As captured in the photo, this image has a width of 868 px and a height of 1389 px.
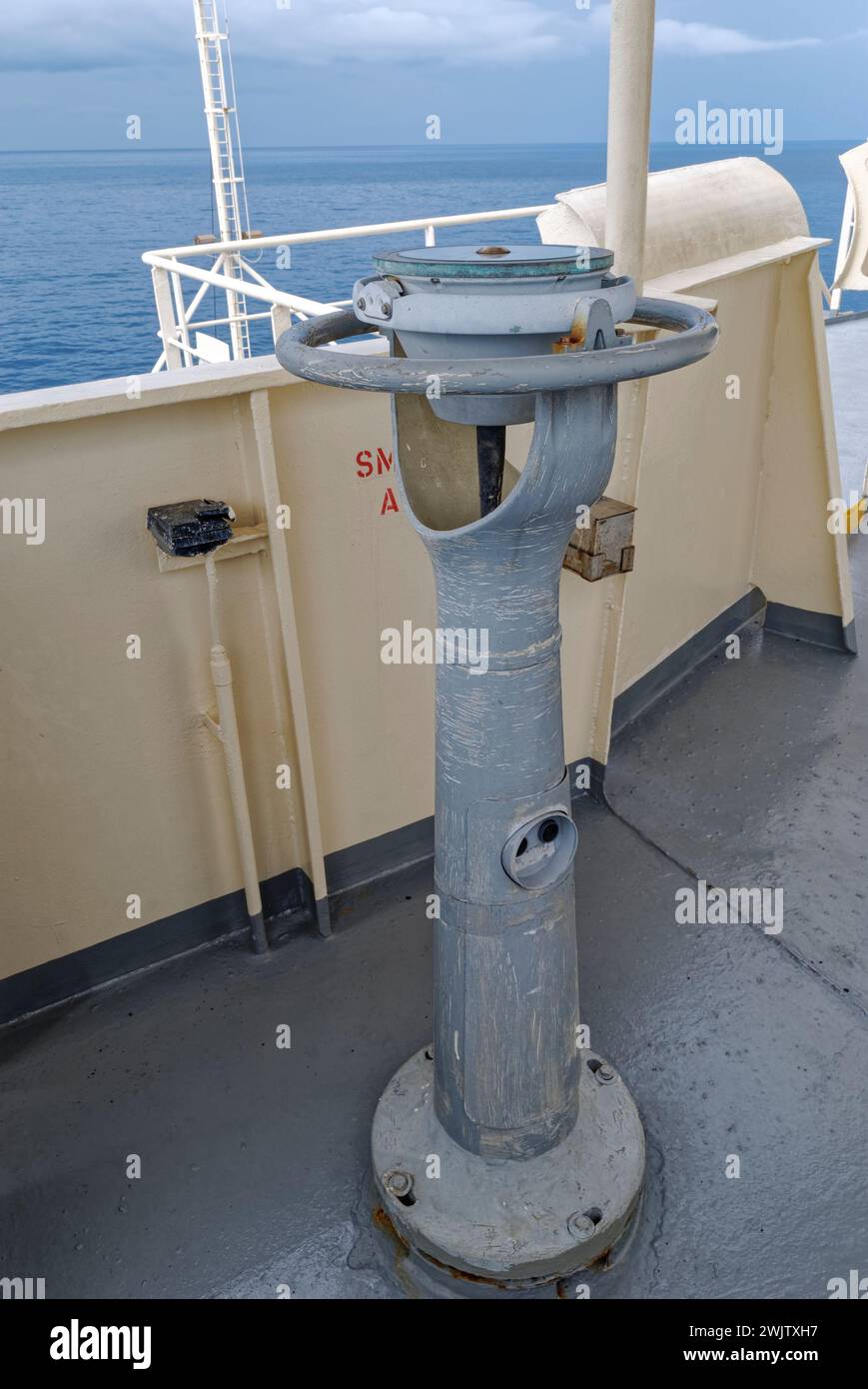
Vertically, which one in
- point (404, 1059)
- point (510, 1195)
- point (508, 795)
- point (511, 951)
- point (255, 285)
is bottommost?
point (404, 1059)

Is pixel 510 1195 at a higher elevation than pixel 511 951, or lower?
lower

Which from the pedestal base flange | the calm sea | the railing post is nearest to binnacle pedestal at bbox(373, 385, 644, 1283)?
the pedestal base flange

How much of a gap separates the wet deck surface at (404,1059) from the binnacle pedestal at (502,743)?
264mm

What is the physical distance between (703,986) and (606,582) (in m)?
1.65

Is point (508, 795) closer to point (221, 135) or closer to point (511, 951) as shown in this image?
point (511, 951)

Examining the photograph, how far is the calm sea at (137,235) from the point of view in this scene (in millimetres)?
28172

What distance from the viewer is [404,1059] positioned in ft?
10.4

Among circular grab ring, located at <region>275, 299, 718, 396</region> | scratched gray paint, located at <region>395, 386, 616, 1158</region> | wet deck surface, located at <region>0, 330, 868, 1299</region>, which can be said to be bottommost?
wet deck surface, located at <region>0, 330, 868, 1299</region>

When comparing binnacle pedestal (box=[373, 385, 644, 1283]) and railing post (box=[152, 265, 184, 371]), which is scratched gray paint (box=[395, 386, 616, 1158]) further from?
railing post (box=[152, 265, 184, 371])

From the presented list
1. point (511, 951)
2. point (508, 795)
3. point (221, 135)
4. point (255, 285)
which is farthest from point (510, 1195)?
point (221, 135)

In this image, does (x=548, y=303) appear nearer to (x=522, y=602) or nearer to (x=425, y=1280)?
(x=522, y=602)

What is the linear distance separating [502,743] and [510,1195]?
1269 millimetres

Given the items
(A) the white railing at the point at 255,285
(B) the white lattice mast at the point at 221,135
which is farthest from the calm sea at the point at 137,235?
(A) the white railing at the point at 255,285

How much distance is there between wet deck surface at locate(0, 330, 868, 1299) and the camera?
8.52 ft
